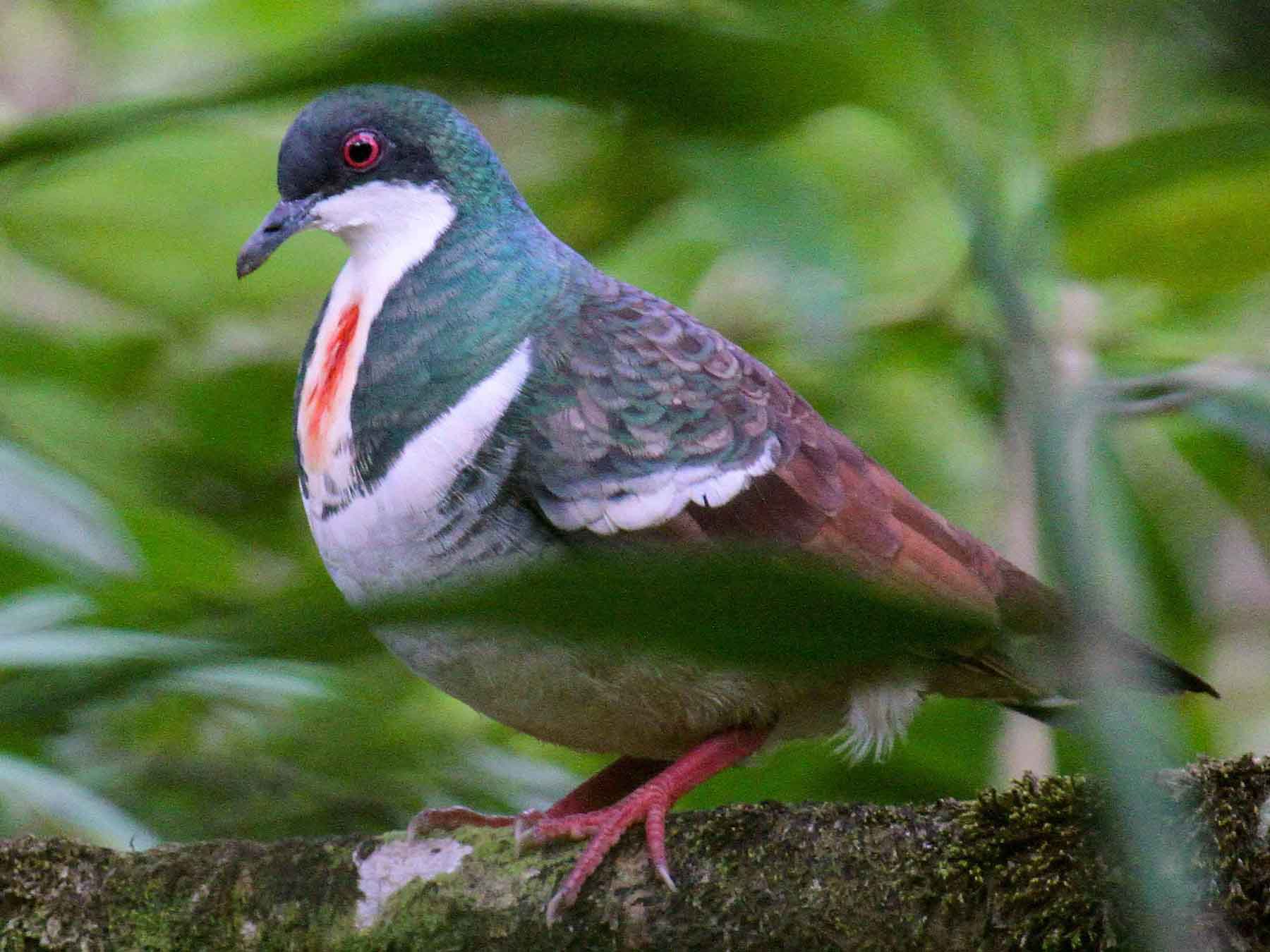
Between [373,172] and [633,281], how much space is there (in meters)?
0.87

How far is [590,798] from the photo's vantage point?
3.17 m

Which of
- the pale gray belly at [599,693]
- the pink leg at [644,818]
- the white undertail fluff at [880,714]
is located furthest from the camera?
the white undertail fluff at [880,714]

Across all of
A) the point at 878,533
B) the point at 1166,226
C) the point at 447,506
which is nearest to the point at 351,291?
the point at 447,506

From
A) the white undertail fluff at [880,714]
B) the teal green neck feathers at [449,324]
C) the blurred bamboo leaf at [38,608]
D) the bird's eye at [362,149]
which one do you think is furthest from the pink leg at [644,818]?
the bird's eye at [362,149]

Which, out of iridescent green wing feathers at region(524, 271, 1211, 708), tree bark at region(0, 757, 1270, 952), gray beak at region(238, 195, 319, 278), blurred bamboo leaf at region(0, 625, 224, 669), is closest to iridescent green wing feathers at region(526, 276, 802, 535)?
iridescent green wing feathers at region(524, 271, 1211, 708)

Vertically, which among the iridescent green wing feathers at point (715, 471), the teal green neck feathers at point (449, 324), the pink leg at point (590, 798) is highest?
the teal green neck feathers at point (449, 324)

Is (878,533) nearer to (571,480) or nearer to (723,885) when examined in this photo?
(571,480)

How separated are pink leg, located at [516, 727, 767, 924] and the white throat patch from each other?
2.38 feet

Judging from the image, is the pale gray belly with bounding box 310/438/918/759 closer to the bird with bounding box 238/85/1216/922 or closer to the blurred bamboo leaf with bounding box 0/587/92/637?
the bird with bounding box 238/85/1216/922

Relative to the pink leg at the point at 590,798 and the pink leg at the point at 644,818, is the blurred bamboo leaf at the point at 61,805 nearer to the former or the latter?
the pink leg at the point at 590,798

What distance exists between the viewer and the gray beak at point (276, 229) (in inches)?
119

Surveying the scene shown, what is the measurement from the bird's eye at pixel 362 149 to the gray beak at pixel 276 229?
0.34 feet

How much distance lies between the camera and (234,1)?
4480 millimetres

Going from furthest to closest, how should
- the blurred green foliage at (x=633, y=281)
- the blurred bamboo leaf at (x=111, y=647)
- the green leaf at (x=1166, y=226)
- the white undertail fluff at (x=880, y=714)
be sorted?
the white undertail fluff at (x=880, y=714) < the green leaf at (x=1166, y=226) < the blurred green foliage at (x=633, y=281) < the blurred bamboo leaf at (x=111, y=647)
